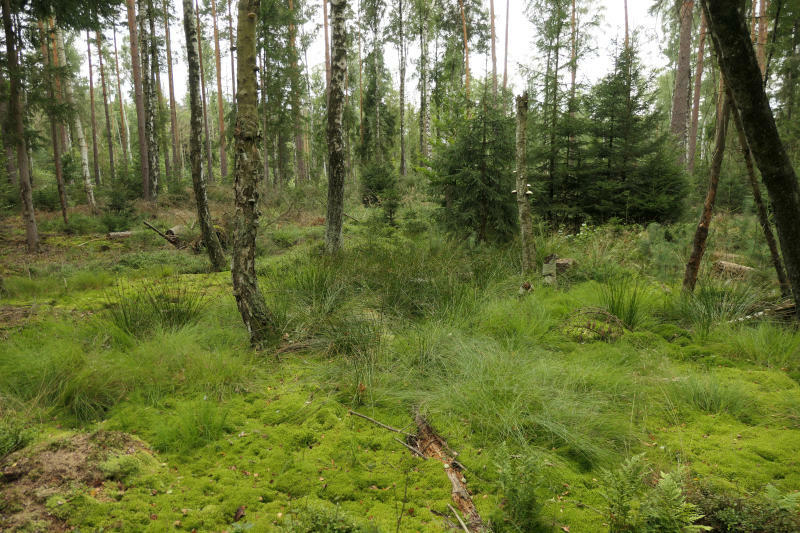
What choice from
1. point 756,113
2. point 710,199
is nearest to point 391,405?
point 756,113

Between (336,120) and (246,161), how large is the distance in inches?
160

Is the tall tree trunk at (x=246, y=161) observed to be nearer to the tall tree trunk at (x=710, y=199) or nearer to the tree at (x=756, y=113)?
the tree at (x=756, y=113)

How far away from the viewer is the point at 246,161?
12.2ft

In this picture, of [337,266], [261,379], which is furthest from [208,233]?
[261,379]

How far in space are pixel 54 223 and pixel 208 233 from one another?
8.98m

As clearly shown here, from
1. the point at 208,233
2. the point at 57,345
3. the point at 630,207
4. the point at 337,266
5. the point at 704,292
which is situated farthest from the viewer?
the point at 630,207

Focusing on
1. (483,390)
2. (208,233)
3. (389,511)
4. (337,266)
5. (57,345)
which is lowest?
(389,511)

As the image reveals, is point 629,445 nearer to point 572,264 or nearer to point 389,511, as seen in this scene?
point 389,511

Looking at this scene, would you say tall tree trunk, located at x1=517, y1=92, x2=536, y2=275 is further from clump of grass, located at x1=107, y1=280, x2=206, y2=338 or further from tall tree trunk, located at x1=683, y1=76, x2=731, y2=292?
clump of grass, located at x1=107, y1=280, x2=206, y2=338

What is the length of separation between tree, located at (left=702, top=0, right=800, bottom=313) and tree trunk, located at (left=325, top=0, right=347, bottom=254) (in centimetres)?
616

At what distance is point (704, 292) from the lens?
465 centimetres

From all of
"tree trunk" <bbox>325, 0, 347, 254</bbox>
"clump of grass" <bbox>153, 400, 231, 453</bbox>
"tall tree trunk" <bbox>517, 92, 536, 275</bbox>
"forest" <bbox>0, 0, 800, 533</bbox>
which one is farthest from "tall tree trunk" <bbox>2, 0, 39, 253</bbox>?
"tall tree trunk" <bbox>517, 92, 536, 275</bbox>

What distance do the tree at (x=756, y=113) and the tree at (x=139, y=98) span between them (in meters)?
16.9

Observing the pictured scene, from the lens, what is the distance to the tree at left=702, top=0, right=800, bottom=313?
1.61 meters
